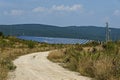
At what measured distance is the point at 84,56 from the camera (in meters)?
26.5

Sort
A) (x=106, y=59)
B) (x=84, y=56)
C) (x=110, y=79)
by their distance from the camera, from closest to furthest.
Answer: (x=110, y=79) < (x=106, y=59) < (x=84, y=56)

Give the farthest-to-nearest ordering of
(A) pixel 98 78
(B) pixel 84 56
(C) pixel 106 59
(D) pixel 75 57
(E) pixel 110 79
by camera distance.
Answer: (D) pixel 75 57 < (B) pixel 84 56 < (C) pixel 106 59 < (A) pixel 98 78 < (E) pixel 110 79

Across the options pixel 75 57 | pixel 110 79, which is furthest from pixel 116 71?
pixel 75 57

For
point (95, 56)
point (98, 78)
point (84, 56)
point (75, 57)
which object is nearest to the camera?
point (98, 78)

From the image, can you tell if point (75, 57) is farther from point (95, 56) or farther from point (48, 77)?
point (48, 77)

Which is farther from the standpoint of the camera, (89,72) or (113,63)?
(89,72)

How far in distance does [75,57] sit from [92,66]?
19.7ft

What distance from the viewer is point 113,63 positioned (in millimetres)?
21094

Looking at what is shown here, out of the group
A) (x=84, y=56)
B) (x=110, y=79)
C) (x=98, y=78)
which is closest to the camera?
(x=110, y=79)

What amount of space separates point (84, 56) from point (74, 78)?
225 inches

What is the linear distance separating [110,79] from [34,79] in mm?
3877

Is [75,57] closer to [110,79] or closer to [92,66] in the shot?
[92,66]

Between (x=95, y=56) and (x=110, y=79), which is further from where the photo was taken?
(x=95, y=56)

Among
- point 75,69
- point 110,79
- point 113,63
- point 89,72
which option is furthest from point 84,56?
point 110,79
